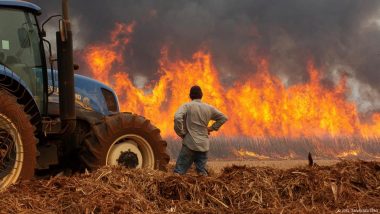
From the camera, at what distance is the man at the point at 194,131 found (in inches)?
346

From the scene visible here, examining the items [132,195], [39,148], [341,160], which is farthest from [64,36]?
[341,160]

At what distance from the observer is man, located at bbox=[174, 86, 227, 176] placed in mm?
8797

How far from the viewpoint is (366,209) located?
582cm

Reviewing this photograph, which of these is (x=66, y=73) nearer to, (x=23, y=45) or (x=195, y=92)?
(x=23, y=45)

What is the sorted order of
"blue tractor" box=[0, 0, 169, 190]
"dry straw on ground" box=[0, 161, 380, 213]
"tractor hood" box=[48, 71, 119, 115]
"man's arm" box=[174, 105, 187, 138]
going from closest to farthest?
"dry straw on ground" box=[0, 161, 380, 213] → "blue tractor" box=[0, 0, 169, 190] → "man's arm" box=[174, 105, 187, 138] → "tractor hood" box=[48, 71, 119, 115]

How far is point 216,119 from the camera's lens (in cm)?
914

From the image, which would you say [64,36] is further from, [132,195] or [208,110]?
[132,195]

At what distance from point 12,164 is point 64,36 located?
7.46ft

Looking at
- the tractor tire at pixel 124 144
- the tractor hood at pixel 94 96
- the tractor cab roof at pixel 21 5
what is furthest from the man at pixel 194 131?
the tractor cab roof at pixel 21 5

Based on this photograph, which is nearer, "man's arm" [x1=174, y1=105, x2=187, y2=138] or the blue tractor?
the blue tractor

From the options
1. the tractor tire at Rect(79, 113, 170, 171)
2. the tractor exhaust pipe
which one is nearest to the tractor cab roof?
the tractor exhaust pipe

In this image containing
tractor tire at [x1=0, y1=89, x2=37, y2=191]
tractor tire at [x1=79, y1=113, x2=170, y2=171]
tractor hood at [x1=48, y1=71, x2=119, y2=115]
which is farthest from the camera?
Result: tractor hood at [x1=48, y1=71, x2=119, y2=115]

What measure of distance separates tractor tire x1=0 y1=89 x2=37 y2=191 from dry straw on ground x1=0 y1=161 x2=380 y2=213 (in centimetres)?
62

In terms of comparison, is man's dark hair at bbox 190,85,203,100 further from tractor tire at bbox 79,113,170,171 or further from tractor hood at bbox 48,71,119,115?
tractor hood at bbox 48,71,119,115
